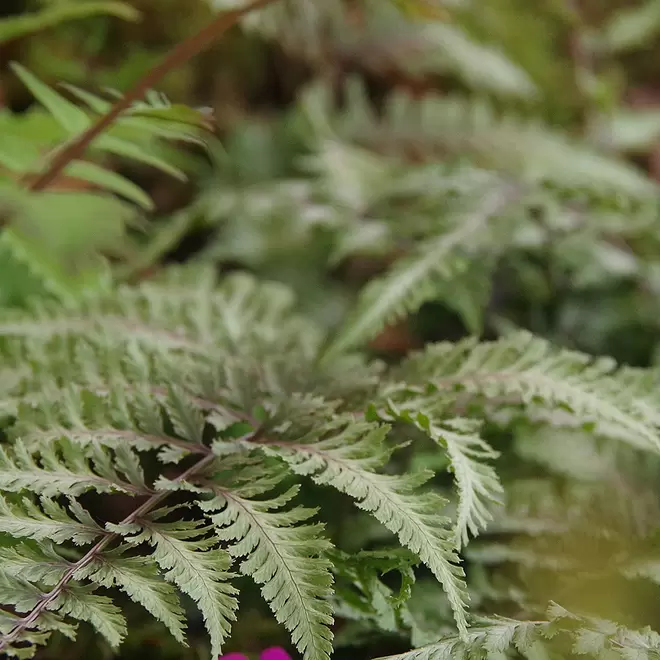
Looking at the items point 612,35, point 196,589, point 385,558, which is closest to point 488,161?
point 612,35

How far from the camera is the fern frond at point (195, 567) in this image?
20.9 inches

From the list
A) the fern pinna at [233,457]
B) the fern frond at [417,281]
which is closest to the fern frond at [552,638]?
the fern pinna at [233,457]

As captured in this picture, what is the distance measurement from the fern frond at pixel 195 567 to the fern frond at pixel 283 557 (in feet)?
0.06

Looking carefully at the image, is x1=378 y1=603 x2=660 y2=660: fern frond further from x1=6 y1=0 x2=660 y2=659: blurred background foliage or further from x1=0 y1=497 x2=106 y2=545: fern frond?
x1=0 y1=497 x2=106 y2=545: fern frond

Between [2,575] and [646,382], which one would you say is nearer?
[2,575]

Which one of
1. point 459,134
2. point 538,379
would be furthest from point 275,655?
point 459,134

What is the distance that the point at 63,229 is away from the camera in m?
1.03

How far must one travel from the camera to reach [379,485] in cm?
61

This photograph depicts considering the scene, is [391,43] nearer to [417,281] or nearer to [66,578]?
[417,281]

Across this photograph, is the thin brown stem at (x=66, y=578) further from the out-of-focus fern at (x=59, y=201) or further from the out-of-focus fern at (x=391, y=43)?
the out-of-focus fern at (x=391, y=43)

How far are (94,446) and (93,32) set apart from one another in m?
0.97

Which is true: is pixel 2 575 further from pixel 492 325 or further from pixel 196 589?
pixel 492 325

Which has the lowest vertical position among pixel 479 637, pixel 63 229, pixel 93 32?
pixel 479 637

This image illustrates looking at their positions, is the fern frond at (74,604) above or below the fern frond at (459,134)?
below
